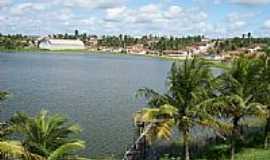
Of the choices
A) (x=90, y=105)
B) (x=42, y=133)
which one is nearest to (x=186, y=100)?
(x=42, y=133)

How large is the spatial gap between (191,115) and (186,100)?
0.90m

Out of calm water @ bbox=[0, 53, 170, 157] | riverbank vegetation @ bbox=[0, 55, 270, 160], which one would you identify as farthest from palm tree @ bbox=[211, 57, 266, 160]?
calm water @ bbox=[0, 53, 170, 157]

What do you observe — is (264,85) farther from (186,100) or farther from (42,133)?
(42,133)

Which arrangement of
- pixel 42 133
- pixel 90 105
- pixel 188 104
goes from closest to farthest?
pixel 42 133 → pixel 188 104 → pixel 90 105

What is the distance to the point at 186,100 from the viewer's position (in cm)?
2808

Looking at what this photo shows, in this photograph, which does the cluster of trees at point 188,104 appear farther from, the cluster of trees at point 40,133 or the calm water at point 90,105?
the calm water at point 90,105

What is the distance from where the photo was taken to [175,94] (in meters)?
28.3

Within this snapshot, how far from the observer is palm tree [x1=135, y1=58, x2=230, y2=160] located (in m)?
27.5

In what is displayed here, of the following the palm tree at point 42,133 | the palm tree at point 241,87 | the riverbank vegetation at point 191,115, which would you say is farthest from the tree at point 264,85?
the palm tree at point 42,133

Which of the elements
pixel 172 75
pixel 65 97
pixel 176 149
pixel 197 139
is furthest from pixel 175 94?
pixel 65 97

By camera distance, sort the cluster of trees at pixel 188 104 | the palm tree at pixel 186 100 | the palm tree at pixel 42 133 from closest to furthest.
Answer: the palm tree at pixel 42 133, the cluster of trees at pixel 188 104, the palm tree at pixel 186 100

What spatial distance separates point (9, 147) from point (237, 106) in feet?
64.1

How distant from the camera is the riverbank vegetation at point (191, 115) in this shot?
21.7m

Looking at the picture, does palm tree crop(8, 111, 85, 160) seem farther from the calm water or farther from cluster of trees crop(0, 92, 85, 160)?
the calm water
